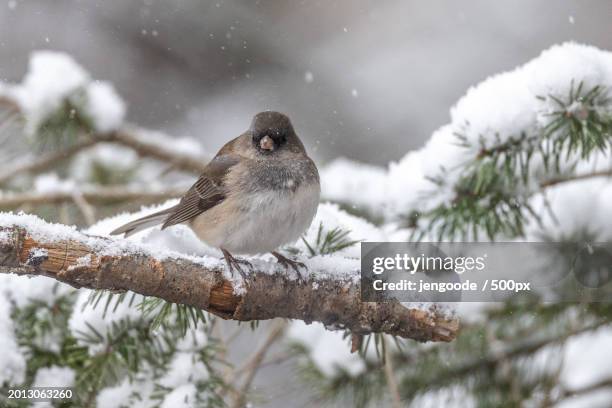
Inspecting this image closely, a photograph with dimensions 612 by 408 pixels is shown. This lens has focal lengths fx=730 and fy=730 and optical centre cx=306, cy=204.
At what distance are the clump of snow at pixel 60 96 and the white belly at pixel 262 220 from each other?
83 cm

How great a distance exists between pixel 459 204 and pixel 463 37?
161 inches

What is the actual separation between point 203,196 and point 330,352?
559 millimetres

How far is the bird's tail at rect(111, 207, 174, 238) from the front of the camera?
1788mm

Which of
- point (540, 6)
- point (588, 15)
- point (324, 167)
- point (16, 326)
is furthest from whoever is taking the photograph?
point (540, 6)

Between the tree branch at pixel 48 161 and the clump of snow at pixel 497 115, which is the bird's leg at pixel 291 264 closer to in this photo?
the clump of snow at pixel 497 115

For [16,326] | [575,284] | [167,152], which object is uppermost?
[167,152]

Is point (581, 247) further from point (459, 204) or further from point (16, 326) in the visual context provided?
point (16, 326)

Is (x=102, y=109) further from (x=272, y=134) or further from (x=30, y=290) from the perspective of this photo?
(x=30, y=290)

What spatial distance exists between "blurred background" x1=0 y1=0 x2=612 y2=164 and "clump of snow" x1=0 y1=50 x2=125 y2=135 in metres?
2.33

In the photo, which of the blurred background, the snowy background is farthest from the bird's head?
the blurred background

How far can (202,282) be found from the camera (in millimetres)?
1400

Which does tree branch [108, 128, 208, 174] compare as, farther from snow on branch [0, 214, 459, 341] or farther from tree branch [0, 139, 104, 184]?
snow on branch [0, 214, 459, 341]

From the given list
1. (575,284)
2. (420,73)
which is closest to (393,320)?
(575,284)

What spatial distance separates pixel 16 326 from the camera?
1.70 metres
